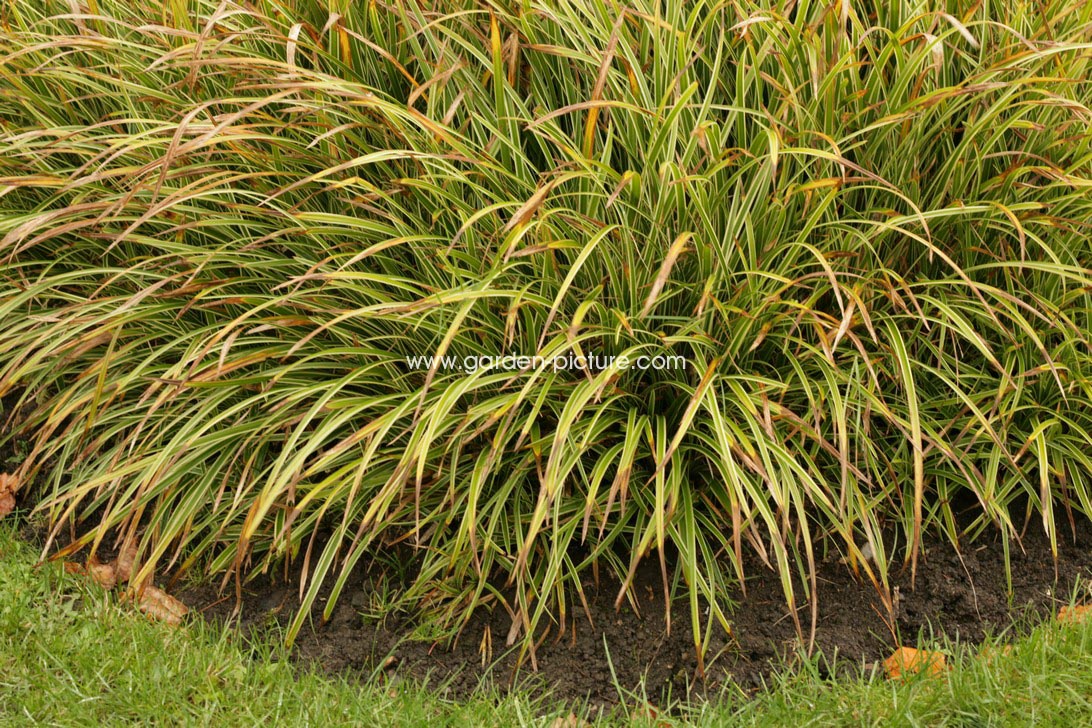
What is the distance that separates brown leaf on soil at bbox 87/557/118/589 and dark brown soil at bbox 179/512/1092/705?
1.21 feet

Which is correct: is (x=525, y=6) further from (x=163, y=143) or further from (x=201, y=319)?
(x=201, y=319)

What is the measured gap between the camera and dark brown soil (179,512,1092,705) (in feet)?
7.66

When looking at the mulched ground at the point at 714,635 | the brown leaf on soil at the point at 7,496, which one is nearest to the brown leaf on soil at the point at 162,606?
the mulched ground at the point at 714,635

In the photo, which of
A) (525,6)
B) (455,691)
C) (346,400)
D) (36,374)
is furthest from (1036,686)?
(36,374)

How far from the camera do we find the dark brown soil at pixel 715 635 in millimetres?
2336

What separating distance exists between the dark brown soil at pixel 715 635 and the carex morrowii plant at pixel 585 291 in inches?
2.7

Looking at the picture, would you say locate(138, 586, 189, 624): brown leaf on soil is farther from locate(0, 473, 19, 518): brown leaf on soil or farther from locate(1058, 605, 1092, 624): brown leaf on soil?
locate(1058, 605, 1092, 624): brown leaf on soil

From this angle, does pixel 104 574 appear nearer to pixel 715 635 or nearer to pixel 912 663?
pixel 715 635

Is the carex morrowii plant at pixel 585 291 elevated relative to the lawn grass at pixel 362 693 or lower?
elevated

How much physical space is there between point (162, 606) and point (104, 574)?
0.83ft

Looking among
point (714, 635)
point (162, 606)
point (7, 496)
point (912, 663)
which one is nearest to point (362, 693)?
point (162, 606)

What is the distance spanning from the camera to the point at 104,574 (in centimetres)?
273

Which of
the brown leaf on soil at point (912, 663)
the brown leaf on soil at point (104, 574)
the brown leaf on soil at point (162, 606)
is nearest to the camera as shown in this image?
the brown leaf on soil at point (912, 663)

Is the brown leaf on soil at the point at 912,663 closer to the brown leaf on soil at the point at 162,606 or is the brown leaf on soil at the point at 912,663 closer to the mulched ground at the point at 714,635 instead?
the mulched ground at the point at 714,635
